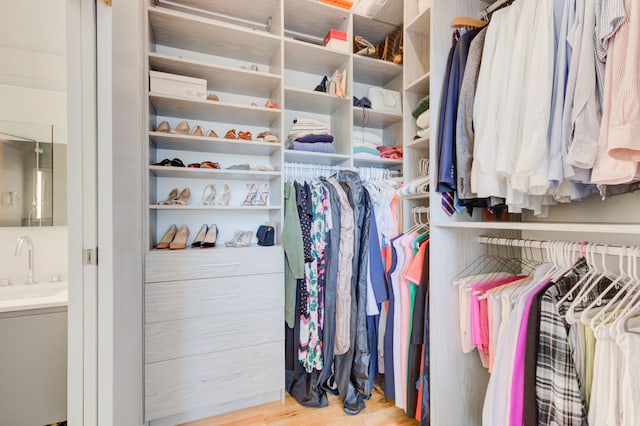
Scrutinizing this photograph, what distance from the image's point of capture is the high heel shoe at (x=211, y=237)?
1.59m

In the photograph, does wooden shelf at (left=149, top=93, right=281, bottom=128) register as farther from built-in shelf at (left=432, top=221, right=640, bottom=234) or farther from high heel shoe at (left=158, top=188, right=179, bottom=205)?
built-in shelf at (left=432, top=221, right=640, bottom=234)

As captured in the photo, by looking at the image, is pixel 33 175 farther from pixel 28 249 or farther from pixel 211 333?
pixel 211 333

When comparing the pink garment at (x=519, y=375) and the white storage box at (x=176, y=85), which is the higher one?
the white storage box at (x=176, y=85)

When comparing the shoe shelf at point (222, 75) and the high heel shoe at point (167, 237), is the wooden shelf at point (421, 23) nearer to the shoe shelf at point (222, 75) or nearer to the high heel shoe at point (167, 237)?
the shoe shelf at point (222, 75)

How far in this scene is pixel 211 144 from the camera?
1658 mm

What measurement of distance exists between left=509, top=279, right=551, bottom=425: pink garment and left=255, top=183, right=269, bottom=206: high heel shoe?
4.83ft

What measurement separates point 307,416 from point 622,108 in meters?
1.77

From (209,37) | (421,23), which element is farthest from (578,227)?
(209,37)

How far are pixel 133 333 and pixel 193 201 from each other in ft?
2.84

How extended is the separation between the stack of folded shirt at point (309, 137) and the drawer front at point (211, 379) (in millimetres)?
1171

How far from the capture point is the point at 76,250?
804mm

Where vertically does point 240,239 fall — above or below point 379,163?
below

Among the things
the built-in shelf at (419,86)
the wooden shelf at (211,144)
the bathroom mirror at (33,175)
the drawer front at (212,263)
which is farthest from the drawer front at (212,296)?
the built-in shelf at (419,86)

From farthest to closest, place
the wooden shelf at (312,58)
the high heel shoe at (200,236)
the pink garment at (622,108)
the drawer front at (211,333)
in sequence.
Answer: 1. the wooden shelf at (312,58)
2. the high heel shoe at (200,236)
3. the drawer front at (211,333)
4. the pink garment at (622,108)
